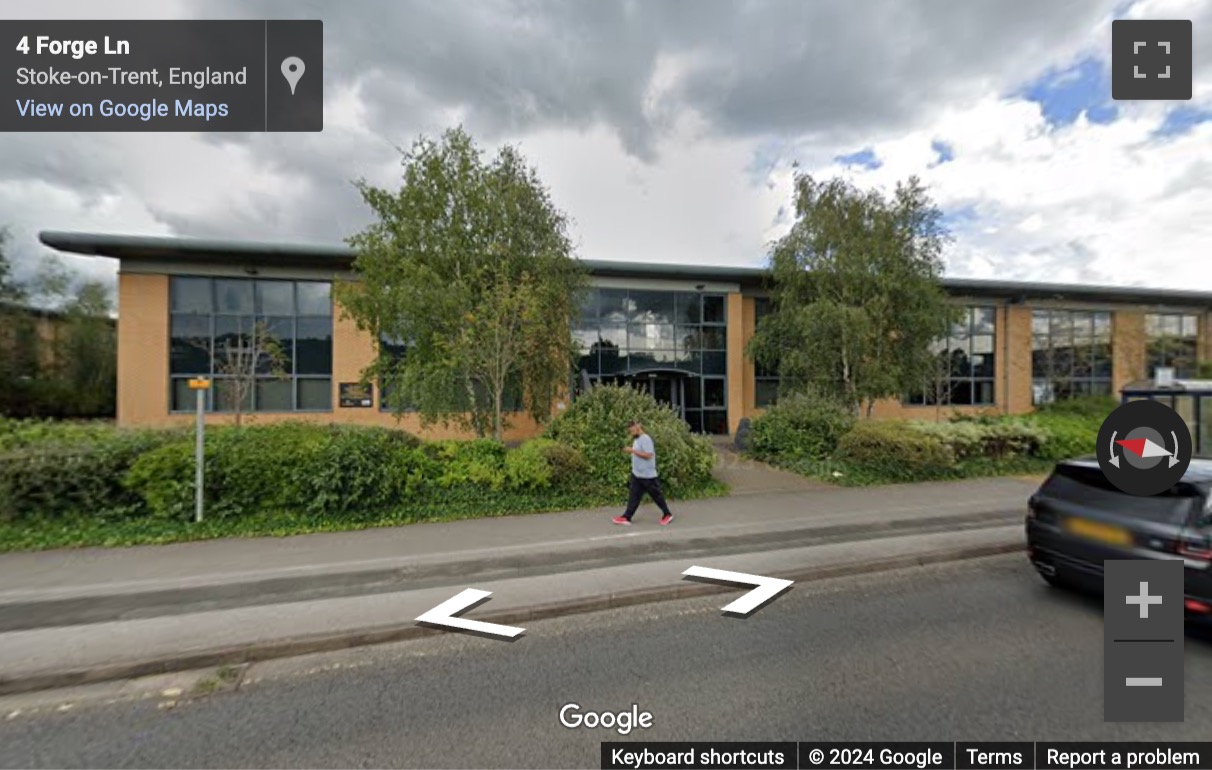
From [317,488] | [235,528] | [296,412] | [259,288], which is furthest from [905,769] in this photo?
[259,288]

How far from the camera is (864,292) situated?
1352 cm

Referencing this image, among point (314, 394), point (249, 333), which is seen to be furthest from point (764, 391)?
point (249, 333)

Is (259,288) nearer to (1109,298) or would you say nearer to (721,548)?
(721,548)

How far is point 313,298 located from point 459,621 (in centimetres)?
1468

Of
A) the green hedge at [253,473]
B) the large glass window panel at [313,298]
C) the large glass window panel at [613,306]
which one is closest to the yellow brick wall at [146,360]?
the large glass window panel at [313,298]

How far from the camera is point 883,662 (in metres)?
3.38

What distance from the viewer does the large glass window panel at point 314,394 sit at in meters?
15.2

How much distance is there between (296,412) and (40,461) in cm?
945

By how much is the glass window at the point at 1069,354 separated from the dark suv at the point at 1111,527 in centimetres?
2198

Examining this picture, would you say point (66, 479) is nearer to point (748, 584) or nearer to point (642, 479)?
point (642, 479)

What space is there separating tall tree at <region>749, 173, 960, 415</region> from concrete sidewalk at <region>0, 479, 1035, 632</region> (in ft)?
19.5

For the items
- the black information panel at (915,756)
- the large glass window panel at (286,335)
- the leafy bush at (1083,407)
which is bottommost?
the black information panel at (915,756)

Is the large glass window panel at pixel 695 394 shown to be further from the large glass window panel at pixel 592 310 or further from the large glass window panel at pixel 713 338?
the large glass window panel at pixel 592 310

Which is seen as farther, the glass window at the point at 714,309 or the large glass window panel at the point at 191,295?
the glass window at the point at 714,309
